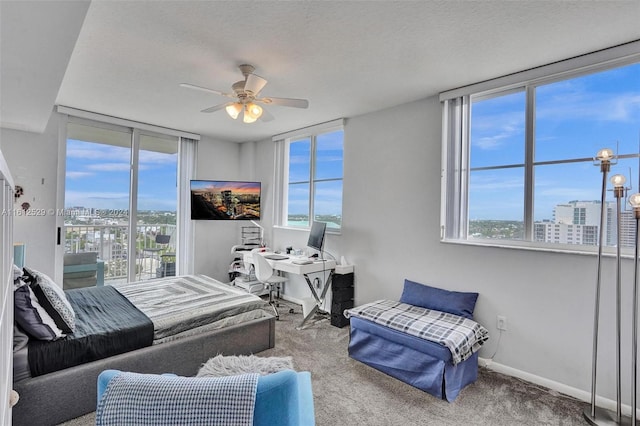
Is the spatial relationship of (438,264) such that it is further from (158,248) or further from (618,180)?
(158,248)

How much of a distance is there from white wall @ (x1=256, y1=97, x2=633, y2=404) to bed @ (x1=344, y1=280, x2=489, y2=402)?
22cm

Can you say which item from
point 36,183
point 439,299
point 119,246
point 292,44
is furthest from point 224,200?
point 439,299

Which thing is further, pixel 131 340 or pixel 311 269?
pixel 311 269

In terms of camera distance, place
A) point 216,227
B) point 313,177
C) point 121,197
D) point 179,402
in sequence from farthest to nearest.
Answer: point 216,227 → point 313,177 → point 121,197 → point 179,402

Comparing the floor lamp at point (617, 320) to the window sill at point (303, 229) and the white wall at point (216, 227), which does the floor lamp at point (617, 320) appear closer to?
the window sill at point (303, 229)

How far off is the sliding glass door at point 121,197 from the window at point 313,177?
1726 mm

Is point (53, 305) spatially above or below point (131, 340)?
above

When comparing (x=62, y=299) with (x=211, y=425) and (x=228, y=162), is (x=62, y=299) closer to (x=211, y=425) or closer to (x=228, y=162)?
(x=211, y=425)

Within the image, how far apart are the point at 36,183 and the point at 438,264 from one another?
4457 millimetres

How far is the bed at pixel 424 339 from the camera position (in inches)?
88.7

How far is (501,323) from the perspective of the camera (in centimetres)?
269

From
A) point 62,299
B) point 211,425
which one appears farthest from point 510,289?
point 62,299

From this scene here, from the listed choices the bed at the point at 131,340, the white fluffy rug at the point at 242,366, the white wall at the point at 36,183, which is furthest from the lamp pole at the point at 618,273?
the white wall at the point at 36,183

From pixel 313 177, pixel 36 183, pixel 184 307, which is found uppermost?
pixel 313 177
